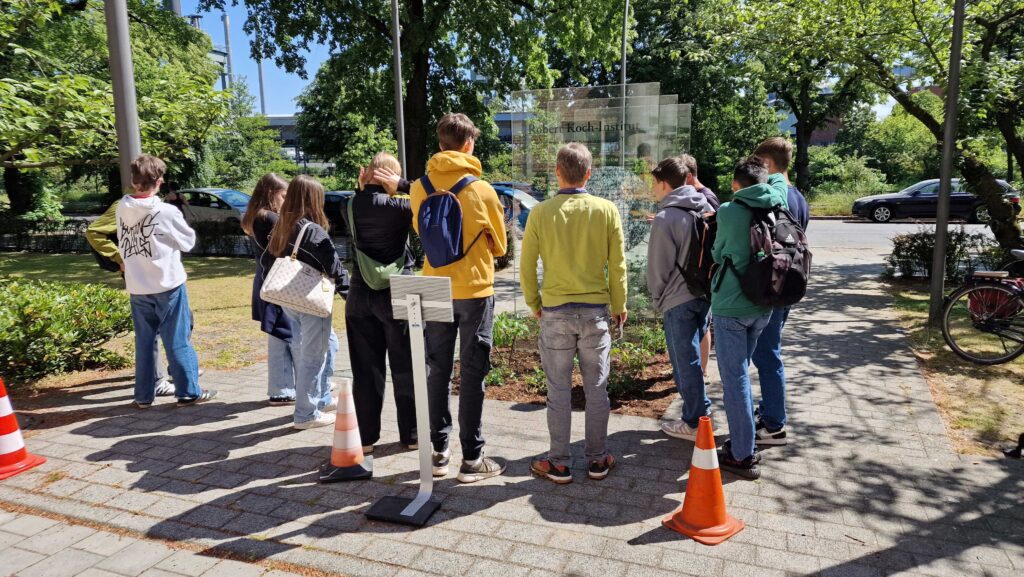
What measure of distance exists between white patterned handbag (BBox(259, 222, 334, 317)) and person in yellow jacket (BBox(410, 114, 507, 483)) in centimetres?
99

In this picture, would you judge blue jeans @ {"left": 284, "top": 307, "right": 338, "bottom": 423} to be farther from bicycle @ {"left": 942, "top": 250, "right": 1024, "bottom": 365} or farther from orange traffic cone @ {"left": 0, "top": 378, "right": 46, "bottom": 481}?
bicycle @ {"left": 942, "top": 250, "right": 1024, "bottom": 365}

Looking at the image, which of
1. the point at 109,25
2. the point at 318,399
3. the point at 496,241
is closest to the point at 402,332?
the point at 496,241

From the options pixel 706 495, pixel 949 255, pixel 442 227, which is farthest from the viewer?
pixel 949 255

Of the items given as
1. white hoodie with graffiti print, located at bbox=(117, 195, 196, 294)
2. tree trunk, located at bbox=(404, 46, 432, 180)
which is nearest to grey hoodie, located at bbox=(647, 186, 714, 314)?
white hoodie with graffiti print, located at bbox=(117, 195, 196, 294)

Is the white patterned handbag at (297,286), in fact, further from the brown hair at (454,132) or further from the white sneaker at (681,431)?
the white sneaker at (681,431)

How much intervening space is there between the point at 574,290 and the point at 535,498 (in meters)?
1.17

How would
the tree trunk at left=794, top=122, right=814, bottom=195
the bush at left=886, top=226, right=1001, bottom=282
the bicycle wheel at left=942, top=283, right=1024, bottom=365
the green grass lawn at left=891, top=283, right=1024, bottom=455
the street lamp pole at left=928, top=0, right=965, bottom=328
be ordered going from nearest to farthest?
1. the green grass lawn at left=891, top=283, right=1024, bottom=455
2. the bicycle wheel at left=942, top=283, right=1024, bottom=365
3. the street lamp pole at left=928, top=0, right=965, bottom=328
4. the bush at left=886, top=226, right=1001, bottom=282
5. the tree trunk at left=794, top=122, right=814, bottom=195

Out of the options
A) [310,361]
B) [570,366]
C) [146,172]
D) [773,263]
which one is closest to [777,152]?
[773,263]

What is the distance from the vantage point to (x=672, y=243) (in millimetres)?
4223

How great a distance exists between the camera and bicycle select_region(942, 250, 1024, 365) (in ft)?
20.2

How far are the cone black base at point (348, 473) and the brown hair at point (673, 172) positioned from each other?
2.57 metres

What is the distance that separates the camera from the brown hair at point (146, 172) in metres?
4.93

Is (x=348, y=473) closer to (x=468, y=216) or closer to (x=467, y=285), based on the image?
(x=467, y=285)

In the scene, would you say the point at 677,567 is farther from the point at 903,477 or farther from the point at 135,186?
Result: the point at 135,186
